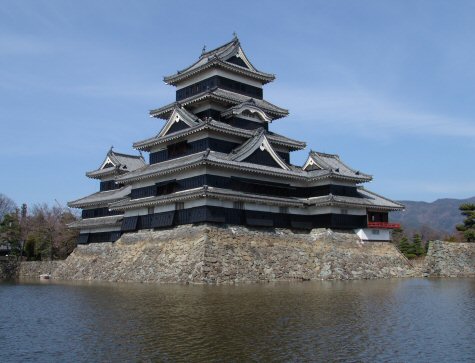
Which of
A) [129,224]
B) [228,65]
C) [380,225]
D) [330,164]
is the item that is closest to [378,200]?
[380,225]

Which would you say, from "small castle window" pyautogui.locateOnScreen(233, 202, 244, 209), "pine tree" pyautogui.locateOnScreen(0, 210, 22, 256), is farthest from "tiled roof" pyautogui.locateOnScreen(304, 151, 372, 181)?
"pine tree" pyautogui.locateOnScreen(0, 210, 22, 256)

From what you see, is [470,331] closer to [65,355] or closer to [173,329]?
[173,329]

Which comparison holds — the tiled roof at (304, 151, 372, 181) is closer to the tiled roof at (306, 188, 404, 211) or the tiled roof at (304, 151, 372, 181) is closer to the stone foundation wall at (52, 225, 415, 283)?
the tiled roof at (306, 188, 404, 211)

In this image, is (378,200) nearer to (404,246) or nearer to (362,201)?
(362,201)

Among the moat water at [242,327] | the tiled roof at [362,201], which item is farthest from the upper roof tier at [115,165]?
the moat water at [242,327]

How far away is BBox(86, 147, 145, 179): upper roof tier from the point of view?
49688 mm

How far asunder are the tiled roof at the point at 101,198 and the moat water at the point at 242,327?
22839 millimetres

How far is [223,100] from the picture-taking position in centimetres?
4078

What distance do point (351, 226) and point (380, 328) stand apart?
87.9ft

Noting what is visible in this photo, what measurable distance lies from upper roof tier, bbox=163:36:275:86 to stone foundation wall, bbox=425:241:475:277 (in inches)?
797

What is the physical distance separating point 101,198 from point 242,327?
3612 centimetres

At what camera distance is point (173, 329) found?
15055mm

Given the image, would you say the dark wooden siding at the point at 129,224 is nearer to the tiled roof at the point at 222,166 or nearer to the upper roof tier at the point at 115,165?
the tiled roof at the point at 222,166

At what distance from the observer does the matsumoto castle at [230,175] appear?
3581 centimetres
